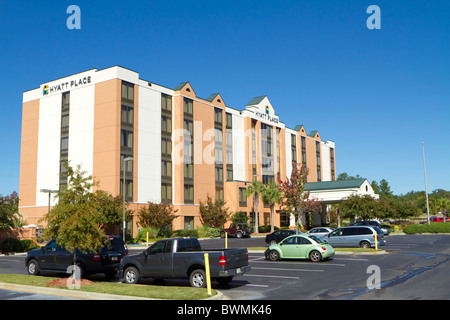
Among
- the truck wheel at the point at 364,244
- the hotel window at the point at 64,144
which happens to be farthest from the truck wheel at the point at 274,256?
the hotel window at the point at 64,144

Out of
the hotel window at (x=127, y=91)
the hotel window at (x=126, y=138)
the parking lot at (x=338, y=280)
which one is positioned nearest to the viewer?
the parking lot at (x=338, y=280)

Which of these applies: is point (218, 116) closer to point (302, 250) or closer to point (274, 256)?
point (274, 256)

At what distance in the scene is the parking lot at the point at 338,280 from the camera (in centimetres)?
1356

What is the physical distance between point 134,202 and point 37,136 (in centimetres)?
1858

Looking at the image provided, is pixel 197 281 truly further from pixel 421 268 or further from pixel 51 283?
pixel 421 268

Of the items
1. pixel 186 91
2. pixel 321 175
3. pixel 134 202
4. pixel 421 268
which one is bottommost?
pixel 421 268

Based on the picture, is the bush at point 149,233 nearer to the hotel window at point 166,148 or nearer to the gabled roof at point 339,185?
the hotel window at point 166,148

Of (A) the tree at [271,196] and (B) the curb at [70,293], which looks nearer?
(B) the curb at [70,293]

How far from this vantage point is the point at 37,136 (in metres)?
58.6

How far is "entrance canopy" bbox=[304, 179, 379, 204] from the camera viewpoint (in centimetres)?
6506

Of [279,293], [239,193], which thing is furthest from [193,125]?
[279,293]

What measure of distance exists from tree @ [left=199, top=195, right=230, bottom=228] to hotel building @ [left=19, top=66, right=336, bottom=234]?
0.92m

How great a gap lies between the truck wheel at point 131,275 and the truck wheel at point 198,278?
2.52 metres

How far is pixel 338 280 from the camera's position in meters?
16.7
